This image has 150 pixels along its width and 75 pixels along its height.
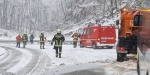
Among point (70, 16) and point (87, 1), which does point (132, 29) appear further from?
point (70, 16)

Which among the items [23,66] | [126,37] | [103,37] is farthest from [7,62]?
[103,37]

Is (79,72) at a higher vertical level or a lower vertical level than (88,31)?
lower

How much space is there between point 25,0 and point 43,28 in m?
16.3

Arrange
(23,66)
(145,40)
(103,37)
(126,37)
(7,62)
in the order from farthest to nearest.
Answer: (103,37) → (126,37) → (7,62) → (23,66) → (145,40)

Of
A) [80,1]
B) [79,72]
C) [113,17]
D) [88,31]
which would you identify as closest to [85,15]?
[80,1]

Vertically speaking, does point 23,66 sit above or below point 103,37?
below

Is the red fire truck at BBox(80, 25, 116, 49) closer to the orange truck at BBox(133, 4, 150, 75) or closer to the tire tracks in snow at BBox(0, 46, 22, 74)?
the tire tracks in snow at BBox(0, 46, 22, 74)

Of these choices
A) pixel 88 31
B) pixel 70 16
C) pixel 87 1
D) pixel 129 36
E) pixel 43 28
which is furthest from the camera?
pixel 43 28

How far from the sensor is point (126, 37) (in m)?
15.9

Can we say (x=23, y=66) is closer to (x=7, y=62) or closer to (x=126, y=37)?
(x=7, y=62)

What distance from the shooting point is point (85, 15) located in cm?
7100

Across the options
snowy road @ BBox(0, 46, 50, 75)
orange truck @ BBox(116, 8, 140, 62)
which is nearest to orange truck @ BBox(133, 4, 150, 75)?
snowy road @ BBox(0, 46, 50, 75)

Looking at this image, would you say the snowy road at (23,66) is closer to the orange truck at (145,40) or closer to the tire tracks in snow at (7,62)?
the tire tracks in snow at (7,62)

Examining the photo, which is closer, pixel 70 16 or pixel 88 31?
pixel 88 31
